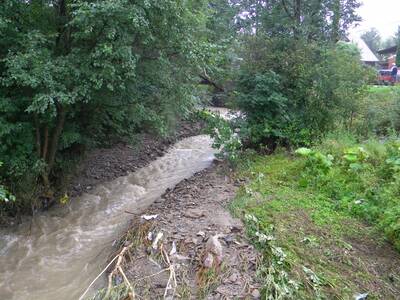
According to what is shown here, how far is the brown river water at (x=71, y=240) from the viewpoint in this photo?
5.17m

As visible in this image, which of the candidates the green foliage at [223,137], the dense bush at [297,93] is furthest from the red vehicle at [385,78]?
the green foliage at [223,137]

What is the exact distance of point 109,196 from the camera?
331 inches

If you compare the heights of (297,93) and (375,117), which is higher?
(297,93)

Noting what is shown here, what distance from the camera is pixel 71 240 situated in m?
6.46

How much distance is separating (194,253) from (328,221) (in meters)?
1.96

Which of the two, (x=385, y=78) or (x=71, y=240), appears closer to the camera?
(x=71, y=240)

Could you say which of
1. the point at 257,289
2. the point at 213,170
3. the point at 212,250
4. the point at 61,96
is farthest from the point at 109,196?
the point at 257,289

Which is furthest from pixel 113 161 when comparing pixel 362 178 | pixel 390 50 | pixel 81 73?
pixel 390 50

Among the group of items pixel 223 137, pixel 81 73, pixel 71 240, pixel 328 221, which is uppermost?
pixel 81 73

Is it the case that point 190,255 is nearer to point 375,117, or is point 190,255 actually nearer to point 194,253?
point 194,253

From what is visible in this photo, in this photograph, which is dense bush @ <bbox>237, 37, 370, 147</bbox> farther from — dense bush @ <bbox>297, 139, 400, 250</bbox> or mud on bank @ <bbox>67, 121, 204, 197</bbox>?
mud on bank @ <bbox>67, 121, 204, 197</bbox>

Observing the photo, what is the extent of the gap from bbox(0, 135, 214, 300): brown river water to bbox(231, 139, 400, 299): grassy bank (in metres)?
2.18

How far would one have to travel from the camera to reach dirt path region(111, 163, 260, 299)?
4.31 metres

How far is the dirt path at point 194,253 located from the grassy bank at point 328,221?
22cm
